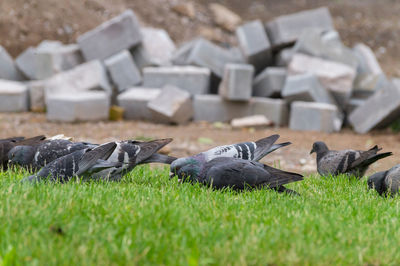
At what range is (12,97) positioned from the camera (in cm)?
1089

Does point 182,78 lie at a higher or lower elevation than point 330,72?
lower

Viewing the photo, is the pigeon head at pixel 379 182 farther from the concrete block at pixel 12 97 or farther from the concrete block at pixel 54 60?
the concrete block at pixel 54 60

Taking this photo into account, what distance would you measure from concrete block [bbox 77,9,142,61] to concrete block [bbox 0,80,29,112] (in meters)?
1.71

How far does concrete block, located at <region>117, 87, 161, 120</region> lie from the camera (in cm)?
1048

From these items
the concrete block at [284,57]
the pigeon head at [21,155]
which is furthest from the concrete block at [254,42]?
the pigeon head at [21,155]

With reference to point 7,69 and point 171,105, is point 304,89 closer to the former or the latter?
point 171,105

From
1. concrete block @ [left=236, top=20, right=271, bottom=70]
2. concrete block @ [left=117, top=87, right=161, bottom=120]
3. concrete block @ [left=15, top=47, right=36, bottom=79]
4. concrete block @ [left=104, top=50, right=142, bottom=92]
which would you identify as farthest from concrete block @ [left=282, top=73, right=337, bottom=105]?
concrete block @ [left=15, top=47, right=36, bottom=79]

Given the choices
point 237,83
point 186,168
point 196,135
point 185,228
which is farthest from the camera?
point 237,83

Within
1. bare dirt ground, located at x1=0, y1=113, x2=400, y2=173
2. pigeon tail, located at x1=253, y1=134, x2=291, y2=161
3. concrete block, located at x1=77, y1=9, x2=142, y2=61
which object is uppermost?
concrete block, located at x1=77, y1=9, x2=142, y2=61

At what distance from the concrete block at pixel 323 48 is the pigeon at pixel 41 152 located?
7.03 metres

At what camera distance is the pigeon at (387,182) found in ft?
13.7

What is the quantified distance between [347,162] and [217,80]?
6537 millimetres

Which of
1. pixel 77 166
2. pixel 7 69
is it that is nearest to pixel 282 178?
pixel 77 166

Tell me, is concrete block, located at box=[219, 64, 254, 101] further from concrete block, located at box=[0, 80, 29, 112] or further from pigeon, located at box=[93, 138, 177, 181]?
pigeon, located at box=[93, 138, 177, 181]
